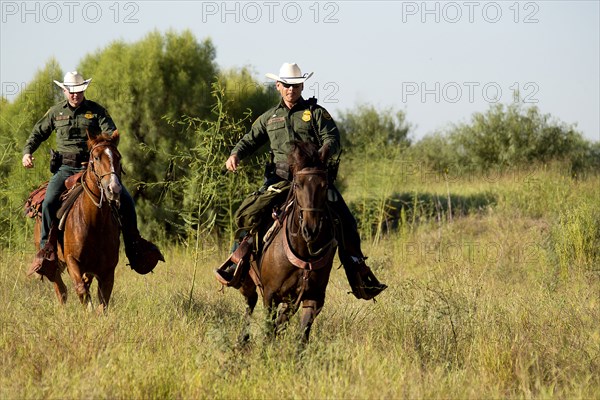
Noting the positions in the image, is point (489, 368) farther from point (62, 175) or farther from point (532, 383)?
point (62, 175)

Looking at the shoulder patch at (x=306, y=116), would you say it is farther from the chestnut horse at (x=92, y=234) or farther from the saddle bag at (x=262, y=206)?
the chestnut horse at (x=92, y=234)

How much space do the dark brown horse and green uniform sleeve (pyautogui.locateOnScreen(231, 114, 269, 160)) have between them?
114cm

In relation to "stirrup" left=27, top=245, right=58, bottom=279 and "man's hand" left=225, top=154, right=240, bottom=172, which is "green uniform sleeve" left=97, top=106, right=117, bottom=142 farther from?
"man's hand" left=225, top=154, right=240, bottom=172

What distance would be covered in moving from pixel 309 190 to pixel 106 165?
2.76 m

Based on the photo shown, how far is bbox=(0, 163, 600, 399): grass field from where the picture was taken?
6801 mm

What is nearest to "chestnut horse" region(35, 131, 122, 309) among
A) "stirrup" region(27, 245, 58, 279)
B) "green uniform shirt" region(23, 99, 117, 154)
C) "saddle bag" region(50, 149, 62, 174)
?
"stirrup" region(27, 245, 58, 279)

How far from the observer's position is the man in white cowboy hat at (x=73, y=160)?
10.7 meters

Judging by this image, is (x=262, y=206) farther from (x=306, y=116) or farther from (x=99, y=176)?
(x=99, y=176)

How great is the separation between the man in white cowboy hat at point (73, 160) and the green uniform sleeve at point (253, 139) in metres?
1.94

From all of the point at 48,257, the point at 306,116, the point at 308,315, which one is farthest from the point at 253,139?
the point at 48,257

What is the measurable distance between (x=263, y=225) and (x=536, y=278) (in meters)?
6.34

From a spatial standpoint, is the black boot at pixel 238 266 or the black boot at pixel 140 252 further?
the black boot at pixel 140 252

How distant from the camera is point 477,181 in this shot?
88.9 ft

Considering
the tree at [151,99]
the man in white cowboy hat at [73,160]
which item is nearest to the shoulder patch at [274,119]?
the man in white cowboy hat at [73,160]
